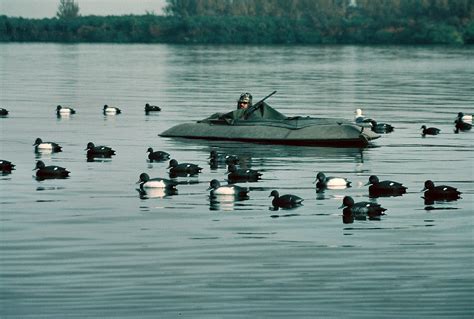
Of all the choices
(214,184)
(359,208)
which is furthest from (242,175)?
(359,208)

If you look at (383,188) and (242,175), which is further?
(242,175)

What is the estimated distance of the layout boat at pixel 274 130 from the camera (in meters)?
47.8

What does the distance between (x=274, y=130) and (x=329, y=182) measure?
12451 millimetres

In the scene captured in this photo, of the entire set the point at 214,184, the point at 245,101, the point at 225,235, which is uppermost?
the point at 245,101

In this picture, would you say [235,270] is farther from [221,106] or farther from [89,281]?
[221,106]

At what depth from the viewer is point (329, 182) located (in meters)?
36.2

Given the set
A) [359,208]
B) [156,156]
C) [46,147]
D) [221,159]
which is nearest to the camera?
[359,208]

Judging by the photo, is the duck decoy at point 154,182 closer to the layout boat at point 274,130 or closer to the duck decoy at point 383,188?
the duck decoy at point 383,188

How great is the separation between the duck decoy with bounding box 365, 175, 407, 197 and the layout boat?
39.8 ft

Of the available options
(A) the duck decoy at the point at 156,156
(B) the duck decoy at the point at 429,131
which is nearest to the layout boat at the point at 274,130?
(B) the duck decoy at the point at 429,131

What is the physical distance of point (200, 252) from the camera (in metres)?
27.4

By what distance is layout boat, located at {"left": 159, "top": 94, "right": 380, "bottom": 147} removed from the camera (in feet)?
157

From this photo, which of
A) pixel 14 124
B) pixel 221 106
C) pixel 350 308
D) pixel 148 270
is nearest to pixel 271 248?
pixel 148 270

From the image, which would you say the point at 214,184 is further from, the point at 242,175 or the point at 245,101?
the point at 245,101
